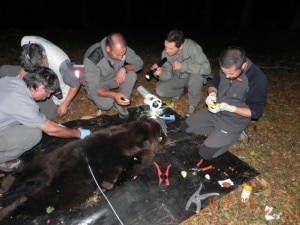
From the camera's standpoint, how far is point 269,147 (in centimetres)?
442

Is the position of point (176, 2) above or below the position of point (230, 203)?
above

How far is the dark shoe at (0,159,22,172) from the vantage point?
3.49m

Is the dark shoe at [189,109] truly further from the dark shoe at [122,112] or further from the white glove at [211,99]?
the dark shoe at [122,112]

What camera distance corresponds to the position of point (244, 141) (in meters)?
4.45

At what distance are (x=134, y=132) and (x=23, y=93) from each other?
5.09 feet

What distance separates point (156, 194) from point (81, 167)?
1001 mm

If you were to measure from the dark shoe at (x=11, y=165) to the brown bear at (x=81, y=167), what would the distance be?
20cm

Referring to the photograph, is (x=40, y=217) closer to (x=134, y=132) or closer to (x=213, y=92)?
(x=134, y=132)

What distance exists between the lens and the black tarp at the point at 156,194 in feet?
9.81

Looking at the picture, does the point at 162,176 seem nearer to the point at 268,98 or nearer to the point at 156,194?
the point at 156,194

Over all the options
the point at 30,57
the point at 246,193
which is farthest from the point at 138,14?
the point at 246,193

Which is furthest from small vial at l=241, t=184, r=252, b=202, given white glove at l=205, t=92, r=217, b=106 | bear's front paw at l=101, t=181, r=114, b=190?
bear's front paw at l=101, t=181, r=114, b=190

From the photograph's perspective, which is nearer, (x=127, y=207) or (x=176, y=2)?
(x=127, y=207)

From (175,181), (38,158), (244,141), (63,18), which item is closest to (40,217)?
(38,158)
